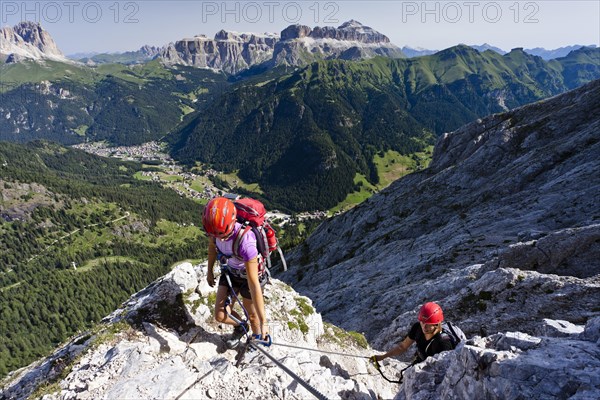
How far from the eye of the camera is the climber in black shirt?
12422 millimetres

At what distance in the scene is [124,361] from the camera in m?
A: 11.8

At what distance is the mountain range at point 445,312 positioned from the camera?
415 inches

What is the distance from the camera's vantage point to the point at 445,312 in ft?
83.2

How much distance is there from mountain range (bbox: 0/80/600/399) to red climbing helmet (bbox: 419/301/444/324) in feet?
4.34

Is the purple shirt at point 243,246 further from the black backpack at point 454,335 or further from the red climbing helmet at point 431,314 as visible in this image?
the black backpack at point 454,335

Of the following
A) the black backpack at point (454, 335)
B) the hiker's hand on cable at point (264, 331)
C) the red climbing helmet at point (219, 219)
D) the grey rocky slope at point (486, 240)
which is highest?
the red climbing helmet at point (219, 219)

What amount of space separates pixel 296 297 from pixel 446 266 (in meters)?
24.4

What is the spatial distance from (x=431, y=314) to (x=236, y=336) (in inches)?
335

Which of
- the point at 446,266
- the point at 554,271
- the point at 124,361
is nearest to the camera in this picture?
the point at 124,361

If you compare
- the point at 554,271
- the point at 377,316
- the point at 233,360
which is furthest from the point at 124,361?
the point at 554,271

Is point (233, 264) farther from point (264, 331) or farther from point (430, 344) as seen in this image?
point (430, 344)

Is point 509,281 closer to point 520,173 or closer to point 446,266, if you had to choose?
point 446,266

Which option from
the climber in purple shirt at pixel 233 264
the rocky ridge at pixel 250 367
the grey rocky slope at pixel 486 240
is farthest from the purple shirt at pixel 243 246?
the grey rocky slope at pixel 486 240

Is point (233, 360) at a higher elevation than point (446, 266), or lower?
higher
